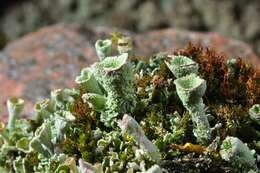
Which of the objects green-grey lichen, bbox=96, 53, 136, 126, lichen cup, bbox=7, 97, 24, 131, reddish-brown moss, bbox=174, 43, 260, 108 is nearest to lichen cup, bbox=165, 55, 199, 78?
green-grey lichen, bbox=96, 53, 136, 126

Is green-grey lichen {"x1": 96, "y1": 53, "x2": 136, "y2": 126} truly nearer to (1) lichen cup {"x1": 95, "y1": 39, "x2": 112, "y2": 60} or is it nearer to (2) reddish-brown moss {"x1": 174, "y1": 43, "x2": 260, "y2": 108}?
(1) lichen cup {"x1": 95, "y1": 39, "x2": 112, "y2": 60}

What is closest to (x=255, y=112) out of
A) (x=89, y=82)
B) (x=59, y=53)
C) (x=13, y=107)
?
(x=89, y=82)

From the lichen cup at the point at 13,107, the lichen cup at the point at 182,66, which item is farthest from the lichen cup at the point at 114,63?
the lichen cup at the point at 13,107

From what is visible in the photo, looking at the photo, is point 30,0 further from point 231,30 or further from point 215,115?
point 215,115

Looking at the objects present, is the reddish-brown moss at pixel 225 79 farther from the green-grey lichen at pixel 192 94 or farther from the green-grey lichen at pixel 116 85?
the green-grey lichen at pixel 116 85

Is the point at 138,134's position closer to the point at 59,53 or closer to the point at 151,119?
the point at 151,119

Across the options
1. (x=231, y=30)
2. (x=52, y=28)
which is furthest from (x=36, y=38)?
(x=231, y=30)
